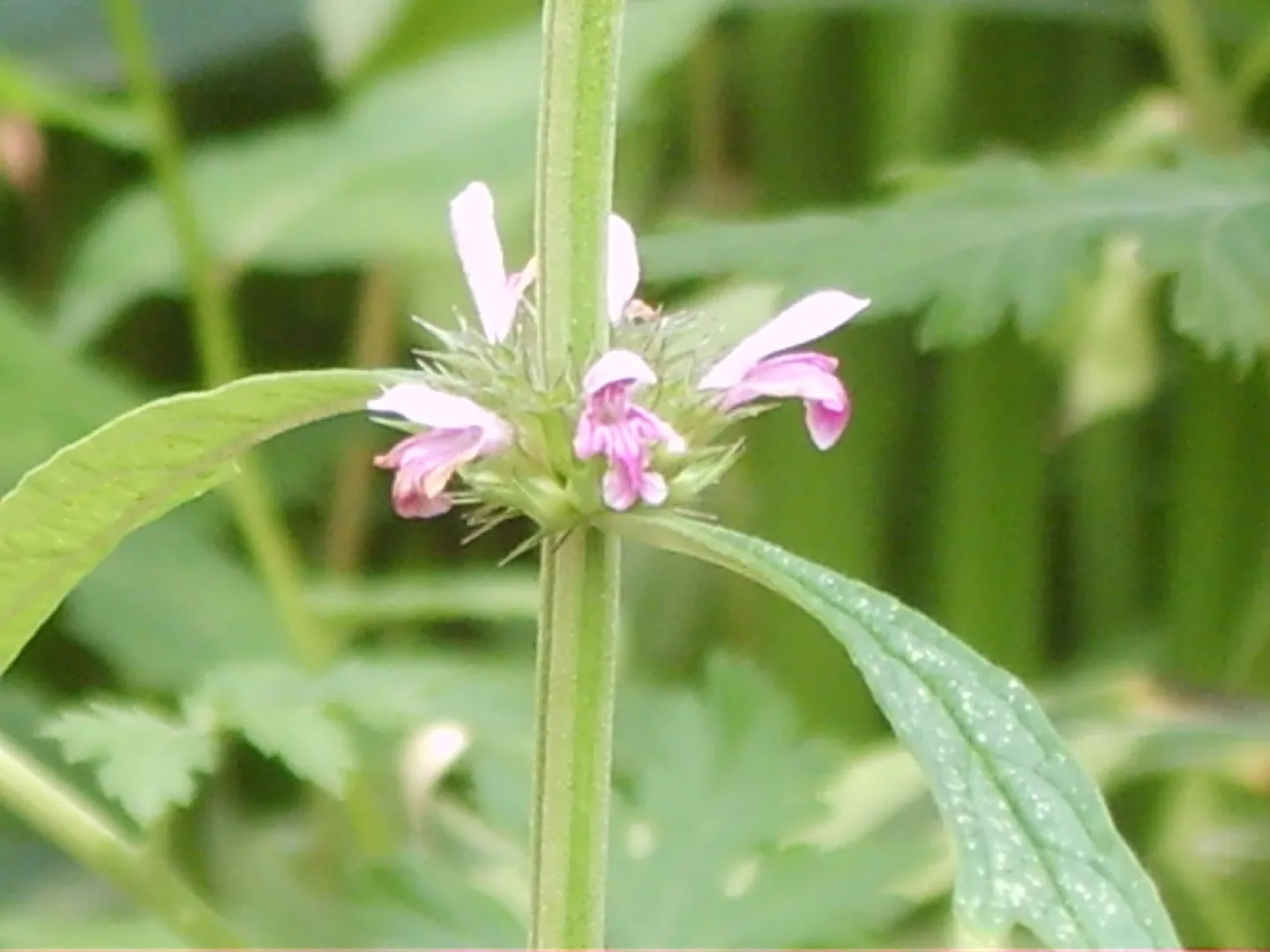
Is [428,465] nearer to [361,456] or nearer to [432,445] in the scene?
[432,445]

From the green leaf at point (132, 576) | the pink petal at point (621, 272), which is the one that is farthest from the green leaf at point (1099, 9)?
the pink petal at point (621, 272)

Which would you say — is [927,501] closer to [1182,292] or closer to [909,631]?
[1182,292]

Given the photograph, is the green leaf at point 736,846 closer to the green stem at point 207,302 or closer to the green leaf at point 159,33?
the green stem at point 207,302

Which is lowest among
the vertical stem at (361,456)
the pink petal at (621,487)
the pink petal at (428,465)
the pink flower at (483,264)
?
the pink petal at (621,487)

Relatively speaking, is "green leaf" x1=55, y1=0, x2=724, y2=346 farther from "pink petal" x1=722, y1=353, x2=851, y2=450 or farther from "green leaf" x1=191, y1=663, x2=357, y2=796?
"pink petal" x1=722, y1=353, x2=851, y2=450

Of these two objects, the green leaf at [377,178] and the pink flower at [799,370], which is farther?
the green leaf at [377,178]

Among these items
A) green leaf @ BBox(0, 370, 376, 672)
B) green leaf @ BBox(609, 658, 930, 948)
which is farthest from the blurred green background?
green leaf @ BBox(0, 370, 376, 672)

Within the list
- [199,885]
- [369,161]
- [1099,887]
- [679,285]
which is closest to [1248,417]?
[679,285]
